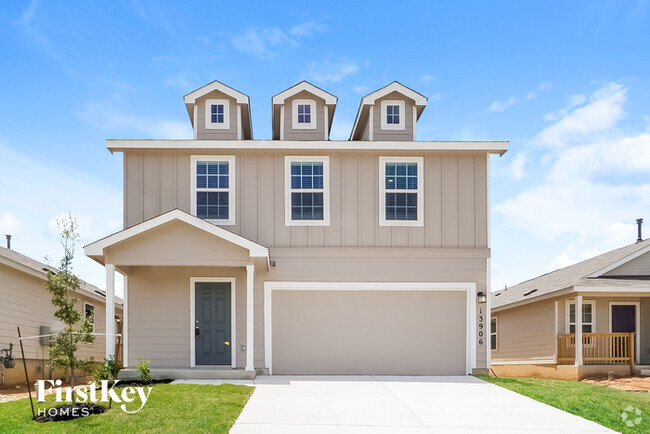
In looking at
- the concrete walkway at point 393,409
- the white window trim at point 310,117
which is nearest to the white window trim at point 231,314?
the concrete walkway at point 393,409

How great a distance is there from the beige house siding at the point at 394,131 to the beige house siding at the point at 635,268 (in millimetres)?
7750

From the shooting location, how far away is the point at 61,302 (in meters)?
7.90

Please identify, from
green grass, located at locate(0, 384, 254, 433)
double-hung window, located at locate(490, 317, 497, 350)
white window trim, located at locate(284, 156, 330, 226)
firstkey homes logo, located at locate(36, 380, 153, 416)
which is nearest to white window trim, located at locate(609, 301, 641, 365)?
double-hung window, located at locate(490, 317, 497, 350)

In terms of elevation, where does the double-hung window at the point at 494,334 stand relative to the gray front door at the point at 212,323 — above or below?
below

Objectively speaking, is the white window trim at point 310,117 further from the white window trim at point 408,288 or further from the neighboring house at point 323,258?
the white window trim at point 408,288

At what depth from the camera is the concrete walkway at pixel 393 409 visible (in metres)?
7.10

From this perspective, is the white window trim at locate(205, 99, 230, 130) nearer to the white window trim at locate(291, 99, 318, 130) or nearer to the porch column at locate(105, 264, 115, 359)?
the white window trim at locate(291, 99, 318, 130)

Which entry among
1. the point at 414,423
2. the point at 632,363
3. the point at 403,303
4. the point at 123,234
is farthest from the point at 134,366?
the point at 632,363

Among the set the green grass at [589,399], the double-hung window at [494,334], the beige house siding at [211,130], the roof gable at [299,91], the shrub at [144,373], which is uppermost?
the roof gable at [299,91]

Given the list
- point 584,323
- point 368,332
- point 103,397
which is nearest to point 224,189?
point 368,332

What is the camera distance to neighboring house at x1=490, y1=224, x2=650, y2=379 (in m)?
14.4

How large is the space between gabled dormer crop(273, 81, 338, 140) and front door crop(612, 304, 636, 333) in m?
10.0

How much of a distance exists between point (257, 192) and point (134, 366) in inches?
180

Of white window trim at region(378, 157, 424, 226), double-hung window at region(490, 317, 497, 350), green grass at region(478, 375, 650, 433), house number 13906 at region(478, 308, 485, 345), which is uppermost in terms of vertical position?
white window trim at region(378, 157, 424, 226)
